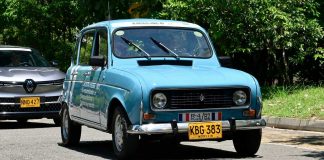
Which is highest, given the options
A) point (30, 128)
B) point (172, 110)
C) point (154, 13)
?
point (154, 13)

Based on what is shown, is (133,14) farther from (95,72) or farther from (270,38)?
(95,72)

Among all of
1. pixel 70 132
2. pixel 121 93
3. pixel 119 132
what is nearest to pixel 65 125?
pixel 70 132

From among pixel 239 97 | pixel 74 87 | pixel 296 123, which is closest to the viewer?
pixel 239 97

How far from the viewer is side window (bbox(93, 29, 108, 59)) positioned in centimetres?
1069

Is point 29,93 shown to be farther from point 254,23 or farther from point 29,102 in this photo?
point 254,23

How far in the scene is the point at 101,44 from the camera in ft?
35.8

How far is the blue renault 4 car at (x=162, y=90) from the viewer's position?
30.0 ft

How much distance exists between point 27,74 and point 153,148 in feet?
15.9

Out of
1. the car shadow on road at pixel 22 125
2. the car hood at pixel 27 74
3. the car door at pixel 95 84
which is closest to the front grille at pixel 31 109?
the car hood at pixel 27 74

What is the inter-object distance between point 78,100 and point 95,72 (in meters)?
0.77

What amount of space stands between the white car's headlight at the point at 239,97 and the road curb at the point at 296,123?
15.0 ft

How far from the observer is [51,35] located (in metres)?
28.6

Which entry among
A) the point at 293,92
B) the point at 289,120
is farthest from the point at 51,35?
the point at 289,120

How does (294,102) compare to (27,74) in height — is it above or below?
below
